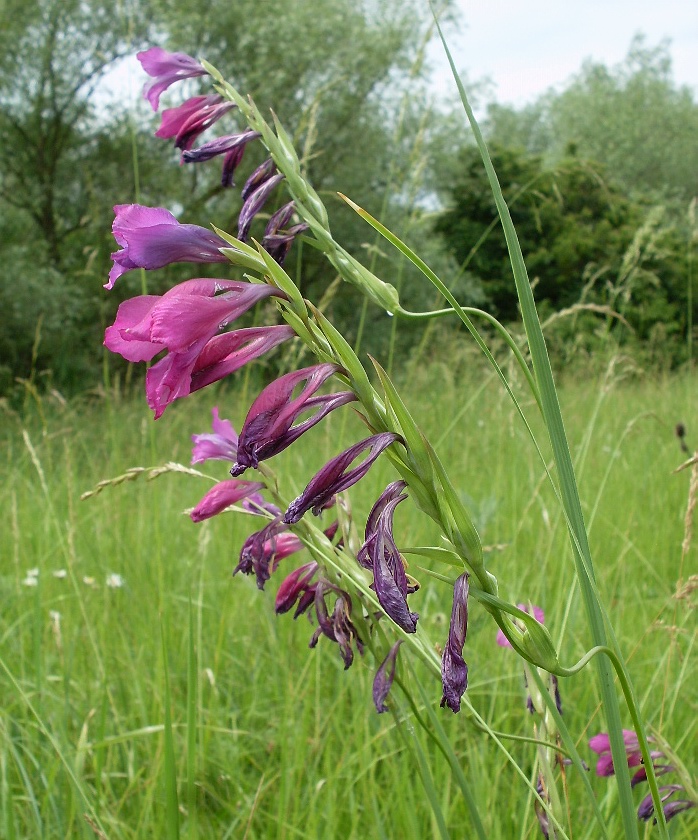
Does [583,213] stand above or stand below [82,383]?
above

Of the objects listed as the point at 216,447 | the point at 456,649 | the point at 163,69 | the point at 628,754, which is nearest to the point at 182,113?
the point at 163,69

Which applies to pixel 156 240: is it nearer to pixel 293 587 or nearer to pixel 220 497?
pixel 220 497

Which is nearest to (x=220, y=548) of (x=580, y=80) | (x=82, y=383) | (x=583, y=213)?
(x=82, y=383)

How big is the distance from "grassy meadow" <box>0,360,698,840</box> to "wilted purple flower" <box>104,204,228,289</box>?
57 cm

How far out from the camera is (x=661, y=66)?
3719 cm

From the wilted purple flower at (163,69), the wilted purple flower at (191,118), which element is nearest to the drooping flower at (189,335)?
the wilted purple flower at (191,118)

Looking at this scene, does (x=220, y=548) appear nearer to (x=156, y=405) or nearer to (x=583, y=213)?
(x=156, y=405)

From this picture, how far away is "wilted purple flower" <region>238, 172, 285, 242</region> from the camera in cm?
96

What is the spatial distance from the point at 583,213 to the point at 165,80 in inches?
698

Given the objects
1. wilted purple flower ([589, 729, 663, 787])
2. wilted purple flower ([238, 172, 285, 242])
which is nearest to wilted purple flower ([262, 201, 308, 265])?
wilted purple flower ([238, 172, 285, 242])

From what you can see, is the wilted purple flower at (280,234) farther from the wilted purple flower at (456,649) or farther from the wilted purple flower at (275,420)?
the wilted purple flower at (456,649)

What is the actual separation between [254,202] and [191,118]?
239 millimetres

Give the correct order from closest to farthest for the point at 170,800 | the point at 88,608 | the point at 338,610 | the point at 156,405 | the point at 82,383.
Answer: the point at 156,405 < the point at 338,610 < the point at 170,800 < the point at 88,608 < the point at 82,383

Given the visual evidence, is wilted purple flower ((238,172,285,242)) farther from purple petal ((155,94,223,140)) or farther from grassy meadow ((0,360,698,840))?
grassy meadow ((0,360,698,840))
